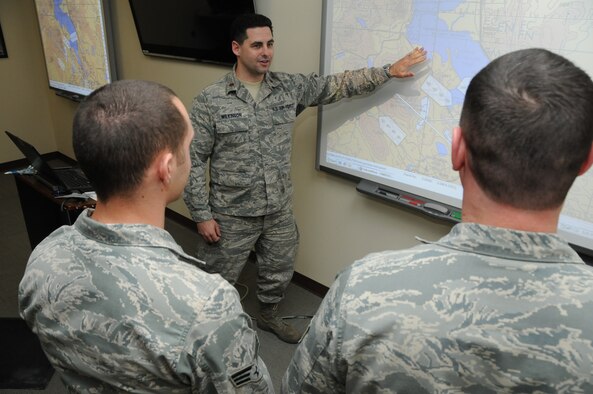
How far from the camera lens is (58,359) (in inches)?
34.9

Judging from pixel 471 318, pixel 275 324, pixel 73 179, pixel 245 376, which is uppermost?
pixel 471 318

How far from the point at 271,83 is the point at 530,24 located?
1070mm

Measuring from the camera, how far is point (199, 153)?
2.02 m

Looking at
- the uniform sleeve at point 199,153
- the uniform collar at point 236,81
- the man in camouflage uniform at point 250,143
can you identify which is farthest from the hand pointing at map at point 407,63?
the uniform sleeve at point 199,153

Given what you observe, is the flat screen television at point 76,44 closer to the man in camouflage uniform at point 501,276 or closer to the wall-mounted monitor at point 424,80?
the wall-mounted monitor at point 424,80

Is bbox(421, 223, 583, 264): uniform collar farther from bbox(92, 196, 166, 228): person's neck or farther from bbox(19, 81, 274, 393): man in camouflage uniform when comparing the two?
bbox(92, 196, 166, 228): person's neck

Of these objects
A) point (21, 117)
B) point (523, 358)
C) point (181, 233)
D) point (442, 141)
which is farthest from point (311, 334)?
point (21, 117)

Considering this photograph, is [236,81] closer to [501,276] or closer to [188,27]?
[188,27]

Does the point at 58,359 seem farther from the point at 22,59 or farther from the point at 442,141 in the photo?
the point at 22,59

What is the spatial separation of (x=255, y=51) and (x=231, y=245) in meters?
0.92

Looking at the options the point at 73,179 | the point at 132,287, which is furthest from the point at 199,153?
the point at 132,287

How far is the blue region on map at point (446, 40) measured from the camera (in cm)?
164

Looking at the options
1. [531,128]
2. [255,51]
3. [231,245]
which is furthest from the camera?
[231,245]

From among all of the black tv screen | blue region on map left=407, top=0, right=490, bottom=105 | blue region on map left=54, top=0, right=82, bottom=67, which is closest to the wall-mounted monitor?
blue region on map left=407, top=0, right=490, bottom=105
